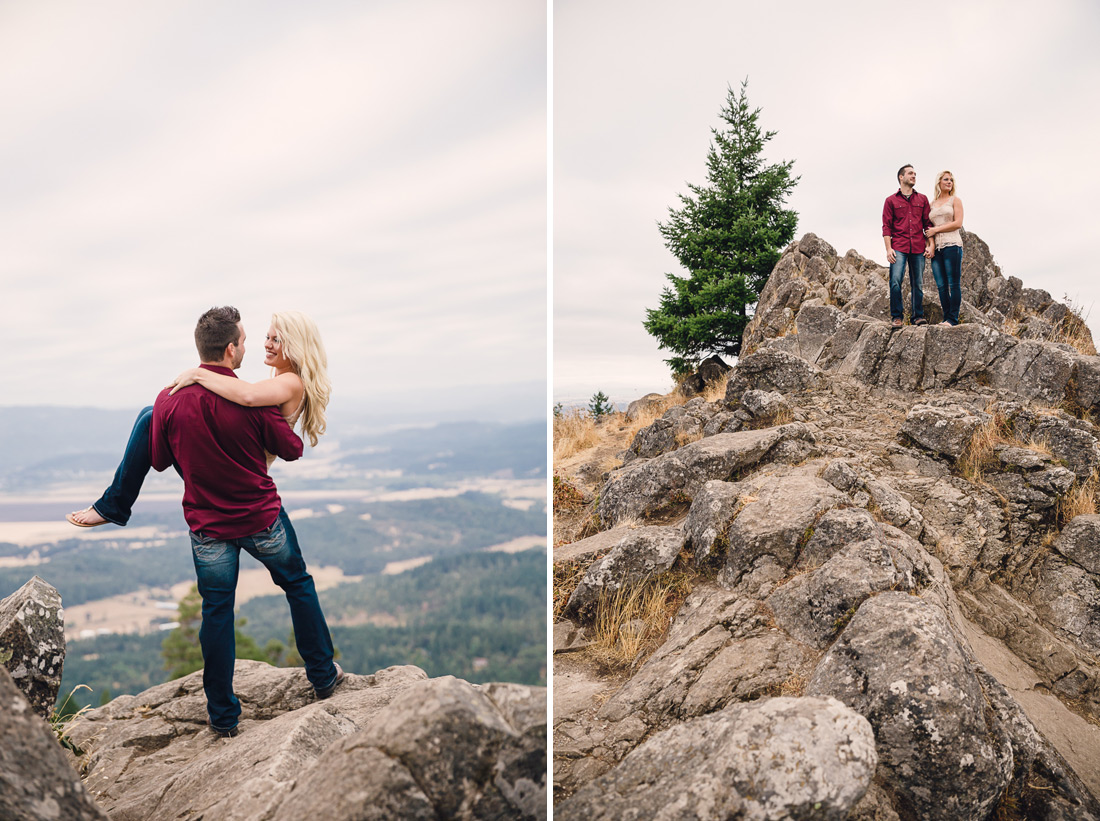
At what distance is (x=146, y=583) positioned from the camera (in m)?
89.4

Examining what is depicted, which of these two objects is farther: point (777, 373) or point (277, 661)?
point (277, 661)

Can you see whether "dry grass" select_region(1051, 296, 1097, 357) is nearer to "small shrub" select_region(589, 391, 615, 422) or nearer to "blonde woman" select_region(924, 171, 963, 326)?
"blonde woman" select_region(924, 171, 963, 326)

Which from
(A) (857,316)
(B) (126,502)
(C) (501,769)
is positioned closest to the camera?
(C) (501,769)

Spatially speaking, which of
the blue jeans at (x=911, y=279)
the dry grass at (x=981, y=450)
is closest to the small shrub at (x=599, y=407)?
the blue jeans at (x=911, y=279)

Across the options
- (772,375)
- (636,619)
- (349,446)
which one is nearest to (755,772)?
(636,619)

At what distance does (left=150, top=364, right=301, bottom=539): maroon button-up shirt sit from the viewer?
10.8 feet

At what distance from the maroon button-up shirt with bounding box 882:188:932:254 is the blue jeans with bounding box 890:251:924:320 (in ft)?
0.42

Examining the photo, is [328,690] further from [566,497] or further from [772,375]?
[772,375]

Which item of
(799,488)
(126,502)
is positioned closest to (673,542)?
(799,488)

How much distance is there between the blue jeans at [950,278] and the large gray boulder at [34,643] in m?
9.87

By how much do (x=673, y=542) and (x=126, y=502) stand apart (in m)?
3.74

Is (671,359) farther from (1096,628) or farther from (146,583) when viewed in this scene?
(146,583)

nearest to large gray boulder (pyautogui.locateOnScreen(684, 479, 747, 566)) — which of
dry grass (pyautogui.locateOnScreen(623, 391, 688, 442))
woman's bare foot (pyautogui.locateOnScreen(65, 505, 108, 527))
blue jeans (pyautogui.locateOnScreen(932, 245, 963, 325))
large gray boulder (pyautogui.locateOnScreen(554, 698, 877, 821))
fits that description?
large gray boulder (pyautogui.locateOnScreen(554, 698, 877, 821))

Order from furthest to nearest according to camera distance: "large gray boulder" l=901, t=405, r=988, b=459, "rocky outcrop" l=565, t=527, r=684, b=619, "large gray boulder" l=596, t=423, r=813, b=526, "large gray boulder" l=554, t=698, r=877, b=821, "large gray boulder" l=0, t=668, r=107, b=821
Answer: "large gray boulder" l=596, t=423, r=813, b=526 < "large gray boulder" l=901, t=405, r=988, b=459 < "rocky outcrop" l=565, t=527, r=684, b=619 < "large gray boulder" l=554, t=698, r=877, b=821 < "large gray boulder" l=0, t=668, r=107, b=821
